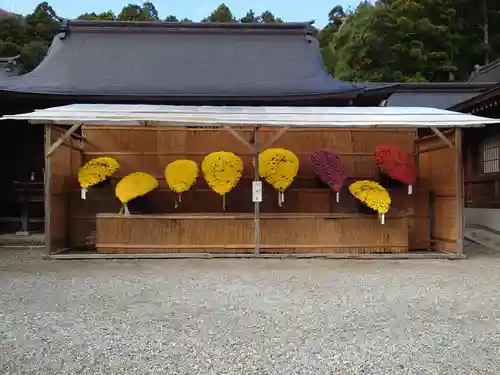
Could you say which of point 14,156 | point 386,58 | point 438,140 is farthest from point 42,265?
point 386,58

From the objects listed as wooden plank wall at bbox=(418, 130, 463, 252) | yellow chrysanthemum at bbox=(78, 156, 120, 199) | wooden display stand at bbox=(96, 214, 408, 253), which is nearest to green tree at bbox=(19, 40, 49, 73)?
yellow chrysanthemum at bbox=(78, 156, 120, 199)

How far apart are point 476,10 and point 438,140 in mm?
18137

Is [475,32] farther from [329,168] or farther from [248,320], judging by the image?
[248,320]

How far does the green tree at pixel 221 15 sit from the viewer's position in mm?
36406

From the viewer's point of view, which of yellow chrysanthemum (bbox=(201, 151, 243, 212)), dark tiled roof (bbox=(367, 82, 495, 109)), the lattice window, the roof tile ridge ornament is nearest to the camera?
yellow chrysanthemum (bbox=(201, 151, 243, 212))

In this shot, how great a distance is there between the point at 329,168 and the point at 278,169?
2.94 feet

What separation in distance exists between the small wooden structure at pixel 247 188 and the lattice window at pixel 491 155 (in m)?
2.79

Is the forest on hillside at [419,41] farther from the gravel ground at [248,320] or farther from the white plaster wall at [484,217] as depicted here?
the gravel ground at [248,320]

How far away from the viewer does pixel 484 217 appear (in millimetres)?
11008

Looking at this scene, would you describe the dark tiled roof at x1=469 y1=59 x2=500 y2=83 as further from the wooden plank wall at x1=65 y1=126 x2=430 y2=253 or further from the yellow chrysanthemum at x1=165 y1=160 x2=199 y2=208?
the yellow chrysanthemum at x1=165 y1=160 x2=199 y2=208

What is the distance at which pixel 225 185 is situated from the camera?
8047 mm

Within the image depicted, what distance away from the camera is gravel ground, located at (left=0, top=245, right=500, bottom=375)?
3150 mm

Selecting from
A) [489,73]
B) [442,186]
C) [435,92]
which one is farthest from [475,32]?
[442,186]

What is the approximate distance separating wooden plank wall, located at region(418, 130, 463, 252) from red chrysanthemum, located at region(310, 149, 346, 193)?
5.14 ft
